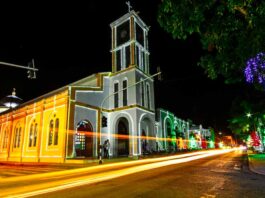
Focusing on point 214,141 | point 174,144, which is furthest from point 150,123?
point 214,141

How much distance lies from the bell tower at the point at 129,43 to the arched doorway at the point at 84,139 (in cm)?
920

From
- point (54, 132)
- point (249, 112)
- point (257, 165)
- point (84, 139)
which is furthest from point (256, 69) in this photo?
point (84, 139)

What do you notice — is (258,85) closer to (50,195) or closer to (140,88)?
(50,195)

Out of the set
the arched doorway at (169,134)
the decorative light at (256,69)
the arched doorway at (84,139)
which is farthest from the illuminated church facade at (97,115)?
the decorative light at (256,69)

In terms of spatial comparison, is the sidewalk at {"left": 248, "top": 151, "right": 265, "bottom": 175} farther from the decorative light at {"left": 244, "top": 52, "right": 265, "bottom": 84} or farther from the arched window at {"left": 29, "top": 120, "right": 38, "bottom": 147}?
the arched window at {"left": 29, "top": 120, "right": 38, "bottom": 147}

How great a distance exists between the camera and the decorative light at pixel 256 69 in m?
8.23

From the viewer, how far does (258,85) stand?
1039 cm

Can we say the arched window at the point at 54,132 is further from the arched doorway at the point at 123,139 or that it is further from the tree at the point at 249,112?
the tree at the point at 249,112

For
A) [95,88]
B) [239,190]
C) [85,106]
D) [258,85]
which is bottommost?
[239,190]

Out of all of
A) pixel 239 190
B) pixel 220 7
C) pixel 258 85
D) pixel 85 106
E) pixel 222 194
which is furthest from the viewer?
pixel 85 106

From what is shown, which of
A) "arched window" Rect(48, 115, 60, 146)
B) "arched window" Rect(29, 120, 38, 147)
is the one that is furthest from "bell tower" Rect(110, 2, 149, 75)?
"arched window" Rect(29, 120, 38, 147)

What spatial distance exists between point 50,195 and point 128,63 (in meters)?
26.2

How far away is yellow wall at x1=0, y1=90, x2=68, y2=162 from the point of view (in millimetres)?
24913

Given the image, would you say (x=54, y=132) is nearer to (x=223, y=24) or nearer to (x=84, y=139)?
(x=84, y=139)
